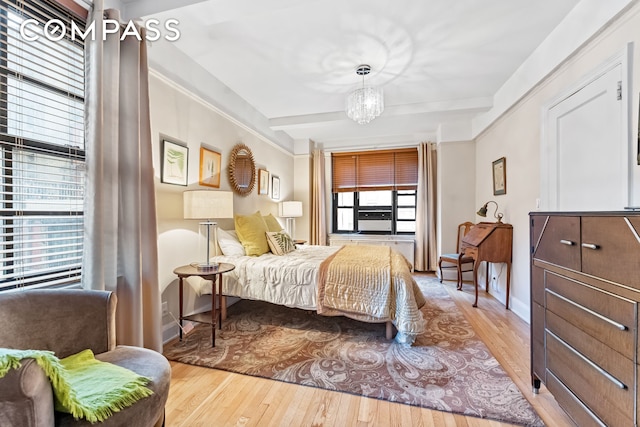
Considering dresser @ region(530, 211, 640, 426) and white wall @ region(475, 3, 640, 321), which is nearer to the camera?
dresser @ region(530, 211, 640, 426)

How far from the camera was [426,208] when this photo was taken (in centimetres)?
495

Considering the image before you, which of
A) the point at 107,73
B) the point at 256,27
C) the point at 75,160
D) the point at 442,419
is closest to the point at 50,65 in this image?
the point at 107,73

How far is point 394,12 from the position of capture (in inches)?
78.0

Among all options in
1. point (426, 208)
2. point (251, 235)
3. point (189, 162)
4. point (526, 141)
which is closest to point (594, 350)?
point (526, 141)

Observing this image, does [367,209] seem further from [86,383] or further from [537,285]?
[86,383]

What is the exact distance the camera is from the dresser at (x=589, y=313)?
3.29 feet

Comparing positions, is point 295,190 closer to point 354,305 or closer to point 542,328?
point 354,305

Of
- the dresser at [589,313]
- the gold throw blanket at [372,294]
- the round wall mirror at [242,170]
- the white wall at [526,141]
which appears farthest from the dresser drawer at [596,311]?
the round wall mirror at [242,170]

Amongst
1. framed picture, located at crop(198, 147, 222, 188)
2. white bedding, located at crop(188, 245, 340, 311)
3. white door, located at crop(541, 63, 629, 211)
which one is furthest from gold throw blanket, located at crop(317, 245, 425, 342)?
framed picture, located at crop(198, 147, 222, 188)

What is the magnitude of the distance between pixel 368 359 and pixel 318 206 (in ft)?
11.8

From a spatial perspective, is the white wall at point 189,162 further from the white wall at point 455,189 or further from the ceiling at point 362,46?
the white wall at point 455,189

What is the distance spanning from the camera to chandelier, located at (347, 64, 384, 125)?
2.77 m

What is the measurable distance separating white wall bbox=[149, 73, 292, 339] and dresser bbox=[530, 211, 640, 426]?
9.10 feet

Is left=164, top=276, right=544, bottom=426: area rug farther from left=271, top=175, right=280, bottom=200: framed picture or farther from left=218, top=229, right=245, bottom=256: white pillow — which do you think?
left=271, top=175, right=280, bottom=200: framed picture
